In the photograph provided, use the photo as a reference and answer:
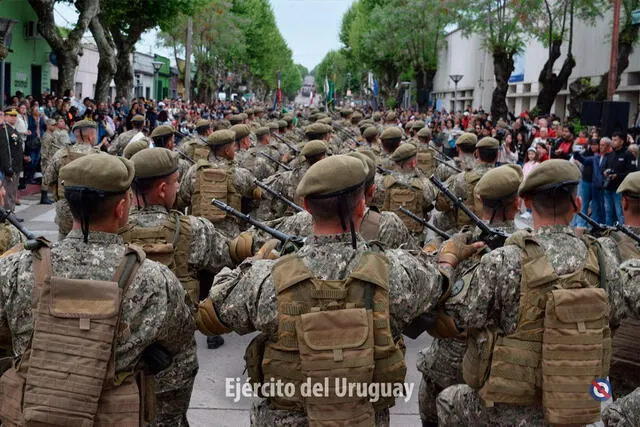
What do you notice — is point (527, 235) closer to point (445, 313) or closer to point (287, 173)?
point (445, 313)

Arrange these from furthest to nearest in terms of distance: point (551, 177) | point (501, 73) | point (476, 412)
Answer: point (501, 73), point (476, 412), point (551, 177)

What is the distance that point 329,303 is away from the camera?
3158 millimetres

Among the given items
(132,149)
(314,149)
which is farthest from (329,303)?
(314,149)

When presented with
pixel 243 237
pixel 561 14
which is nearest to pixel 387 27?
pixel 561 14

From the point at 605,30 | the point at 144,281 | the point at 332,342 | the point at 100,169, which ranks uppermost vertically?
the point at 605,30

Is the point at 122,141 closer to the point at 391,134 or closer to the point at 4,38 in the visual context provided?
the point at 391,134

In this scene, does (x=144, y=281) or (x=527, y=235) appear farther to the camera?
(x=527, y=235)

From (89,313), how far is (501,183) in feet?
8.60

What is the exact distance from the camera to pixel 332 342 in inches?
123

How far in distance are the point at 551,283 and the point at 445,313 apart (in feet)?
1.54

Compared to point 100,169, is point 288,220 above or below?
below

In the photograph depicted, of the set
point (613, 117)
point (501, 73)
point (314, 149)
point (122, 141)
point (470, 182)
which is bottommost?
point (470, 182)

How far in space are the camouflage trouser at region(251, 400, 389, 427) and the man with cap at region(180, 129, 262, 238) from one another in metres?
4.45

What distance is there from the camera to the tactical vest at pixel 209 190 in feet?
25.6
